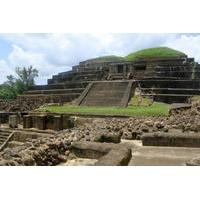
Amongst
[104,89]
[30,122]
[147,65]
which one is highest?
[147,65]

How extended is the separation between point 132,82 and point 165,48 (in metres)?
11.1

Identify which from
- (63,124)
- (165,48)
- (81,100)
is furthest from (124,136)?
(165,48)

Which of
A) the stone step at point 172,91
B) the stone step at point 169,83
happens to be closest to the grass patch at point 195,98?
the stone step at point 172,91

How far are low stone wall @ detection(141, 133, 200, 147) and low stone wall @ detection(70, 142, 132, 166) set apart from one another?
1299mm

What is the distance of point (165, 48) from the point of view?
101 ft

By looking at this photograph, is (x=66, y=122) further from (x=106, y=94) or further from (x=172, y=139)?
(x=172, y=139)

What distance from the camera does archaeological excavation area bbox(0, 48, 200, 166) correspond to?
5953 millimetres

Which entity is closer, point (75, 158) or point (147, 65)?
point (75, 158)

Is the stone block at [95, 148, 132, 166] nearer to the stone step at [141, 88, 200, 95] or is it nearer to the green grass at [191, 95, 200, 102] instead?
the green grass at [191, 95, 200, 102]

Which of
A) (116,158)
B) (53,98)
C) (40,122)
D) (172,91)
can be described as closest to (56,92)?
(53,98)

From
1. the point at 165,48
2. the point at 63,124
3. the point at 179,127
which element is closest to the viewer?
the point at 179,127

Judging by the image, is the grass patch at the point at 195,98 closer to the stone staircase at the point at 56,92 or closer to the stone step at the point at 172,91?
the stone step at the point at 172,91

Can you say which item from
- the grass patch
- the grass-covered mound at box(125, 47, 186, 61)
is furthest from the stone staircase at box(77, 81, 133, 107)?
the grass-covered mound at box(125, 47, 186, 61)

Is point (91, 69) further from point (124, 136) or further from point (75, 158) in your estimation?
point (75, 158)
